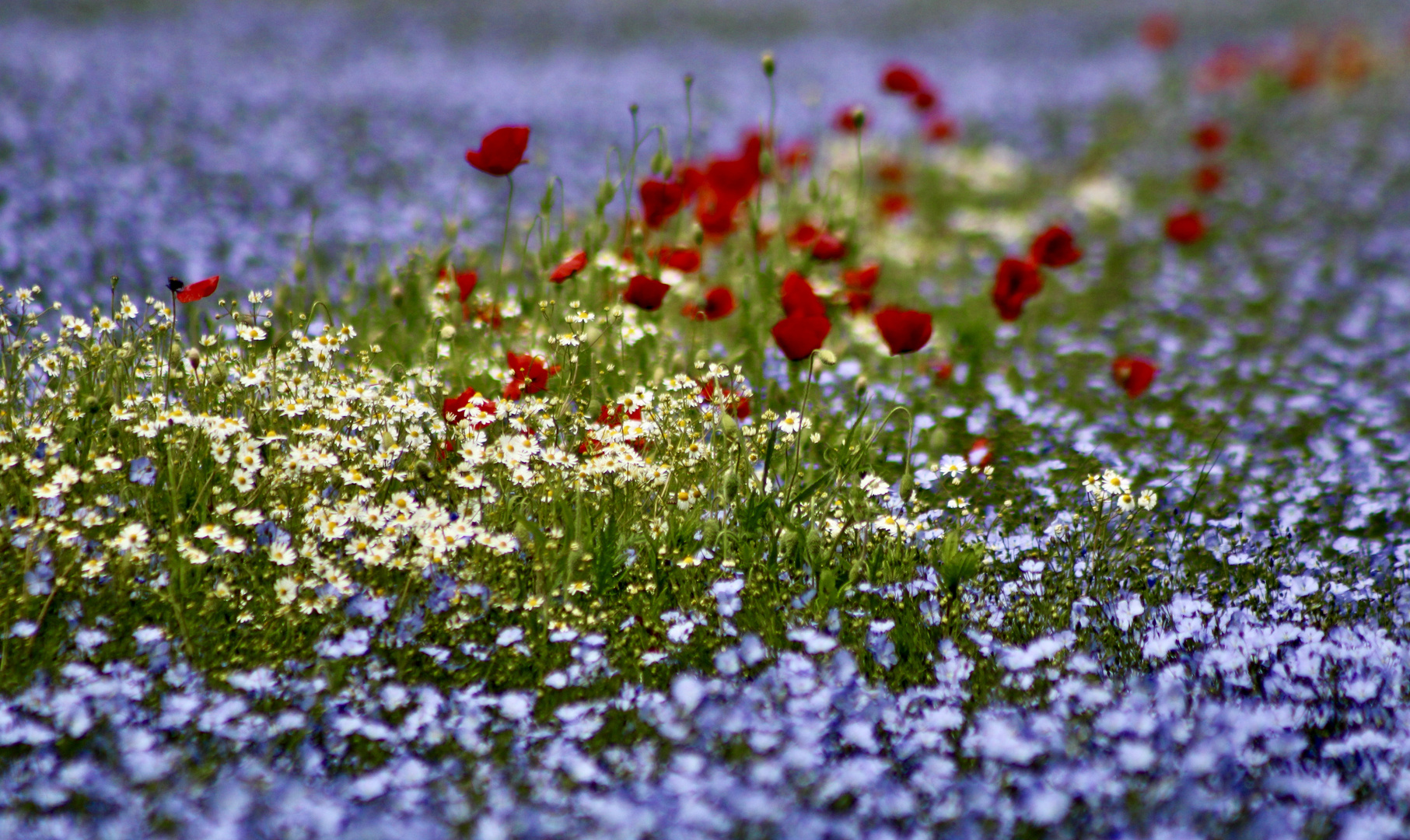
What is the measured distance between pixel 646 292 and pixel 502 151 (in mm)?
634

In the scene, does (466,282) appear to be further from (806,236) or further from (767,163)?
(806,236)

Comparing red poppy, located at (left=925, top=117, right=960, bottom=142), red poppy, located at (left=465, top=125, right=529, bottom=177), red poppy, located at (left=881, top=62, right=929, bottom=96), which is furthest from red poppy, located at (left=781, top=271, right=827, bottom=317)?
red poppy, located at (left=925, top=117, right=960, bottom=142)

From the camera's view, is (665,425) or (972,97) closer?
(665,425)

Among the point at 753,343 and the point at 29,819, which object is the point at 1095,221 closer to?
the point at 753,343

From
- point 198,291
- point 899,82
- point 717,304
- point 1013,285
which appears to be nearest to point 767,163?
point 717,304

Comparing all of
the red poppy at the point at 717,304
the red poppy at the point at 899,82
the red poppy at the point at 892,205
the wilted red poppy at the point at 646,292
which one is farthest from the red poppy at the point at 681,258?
the red poppy at the point at 892,205

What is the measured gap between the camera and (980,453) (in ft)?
12.1

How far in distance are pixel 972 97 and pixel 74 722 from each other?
1202cm

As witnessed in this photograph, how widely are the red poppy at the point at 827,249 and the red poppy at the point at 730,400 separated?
95 centimetres

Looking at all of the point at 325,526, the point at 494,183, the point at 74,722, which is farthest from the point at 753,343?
the point at 494,183

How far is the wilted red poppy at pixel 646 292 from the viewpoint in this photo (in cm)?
359

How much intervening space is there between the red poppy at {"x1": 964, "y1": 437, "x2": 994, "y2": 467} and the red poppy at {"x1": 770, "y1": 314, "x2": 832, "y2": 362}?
717mm

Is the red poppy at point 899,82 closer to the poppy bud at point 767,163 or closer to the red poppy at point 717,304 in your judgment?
the poppy bud at point 767,163

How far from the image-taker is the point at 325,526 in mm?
3027
